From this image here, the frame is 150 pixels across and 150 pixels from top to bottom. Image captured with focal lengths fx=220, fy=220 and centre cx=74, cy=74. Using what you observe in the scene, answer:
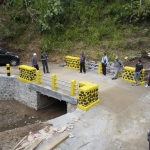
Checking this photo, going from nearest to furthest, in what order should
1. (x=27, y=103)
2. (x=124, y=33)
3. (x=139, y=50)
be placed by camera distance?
(x=27, y=103)
(x=139, y=50)
(x=124, y=33)

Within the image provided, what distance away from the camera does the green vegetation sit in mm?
18109

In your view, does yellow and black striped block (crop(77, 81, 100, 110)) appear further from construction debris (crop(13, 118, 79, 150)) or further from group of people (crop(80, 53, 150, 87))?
group of people (crop(80, 53, 150, 87))

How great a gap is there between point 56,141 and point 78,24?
15014 mm

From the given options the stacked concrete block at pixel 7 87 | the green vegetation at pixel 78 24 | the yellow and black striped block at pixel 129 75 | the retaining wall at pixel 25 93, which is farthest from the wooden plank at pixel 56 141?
the green vegetation at pixel 78 24

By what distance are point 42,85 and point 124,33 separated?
9.57m

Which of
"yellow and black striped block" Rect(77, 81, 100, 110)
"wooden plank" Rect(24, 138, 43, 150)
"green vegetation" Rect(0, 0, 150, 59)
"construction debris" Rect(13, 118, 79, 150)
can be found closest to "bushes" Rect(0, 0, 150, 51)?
"green vegetation" Rect(0, 0, 150, 59)

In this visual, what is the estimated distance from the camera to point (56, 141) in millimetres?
6922

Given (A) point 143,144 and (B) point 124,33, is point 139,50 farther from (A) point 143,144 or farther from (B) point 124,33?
(A) point 143,144

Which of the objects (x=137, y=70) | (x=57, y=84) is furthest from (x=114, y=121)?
(x=57, y=84)

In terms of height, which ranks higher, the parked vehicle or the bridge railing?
the parked vehicle

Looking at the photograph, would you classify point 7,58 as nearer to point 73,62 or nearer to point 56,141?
point 73,62

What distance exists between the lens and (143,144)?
6988 mm

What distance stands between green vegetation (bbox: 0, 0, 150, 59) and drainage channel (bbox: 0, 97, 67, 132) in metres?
6.39

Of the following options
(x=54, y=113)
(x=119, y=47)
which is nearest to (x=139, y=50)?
(x=119, y=47)
